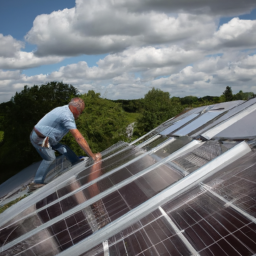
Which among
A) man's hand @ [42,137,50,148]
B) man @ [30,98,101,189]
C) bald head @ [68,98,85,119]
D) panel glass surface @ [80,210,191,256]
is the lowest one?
panel glass surface @ [80,210,191,256]

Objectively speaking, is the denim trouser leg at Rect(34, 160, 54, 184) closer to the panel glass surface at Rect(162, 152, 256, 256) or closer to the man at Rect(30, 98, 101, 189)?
the man at Rect(30, 98, 101, 189)

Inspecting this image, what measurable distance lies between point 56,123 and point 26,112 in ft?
82.7

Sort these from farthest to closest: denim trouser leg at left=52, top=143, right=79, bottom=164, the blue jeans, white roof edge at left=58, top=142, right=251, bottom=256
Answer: denim trouser leg at left=52, top=143, right=79, bottom=164, the blue jeans, white roof edge at left=58, top=142, right=251, bottom=256

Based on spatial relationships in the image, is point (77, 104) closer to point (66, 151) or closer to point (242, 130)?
point (66, 151)

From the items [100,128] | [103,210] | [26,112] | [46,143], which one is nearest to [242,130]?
[103,210]

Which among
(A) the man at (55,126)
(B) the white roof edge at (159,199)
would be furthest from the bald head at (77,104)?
(B) the white roof edge at (159,199)

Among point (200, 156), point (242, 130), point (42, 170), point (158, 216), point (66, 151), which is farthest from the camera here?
point (66, 151)

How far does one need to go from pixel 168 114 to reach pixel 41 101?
15.3 metres

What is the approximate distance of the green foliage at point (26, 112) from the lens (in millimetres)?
28219

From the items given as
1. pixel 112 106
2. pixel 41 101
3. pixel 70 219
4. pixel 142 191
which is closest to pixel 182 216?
pixel 142 191

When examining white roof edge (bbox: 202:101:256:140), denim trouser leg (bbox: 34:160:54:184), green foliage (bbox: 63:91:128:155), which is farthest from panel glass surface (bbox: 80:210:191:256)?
green foliage (bbox: 63:91:128:155)

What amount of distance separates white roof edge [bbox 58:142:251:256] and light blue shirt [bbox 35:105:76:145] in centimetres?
290

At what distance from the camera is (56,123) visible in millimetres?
4934

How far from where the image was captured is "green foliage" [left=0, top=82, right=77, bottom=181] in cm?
2822
